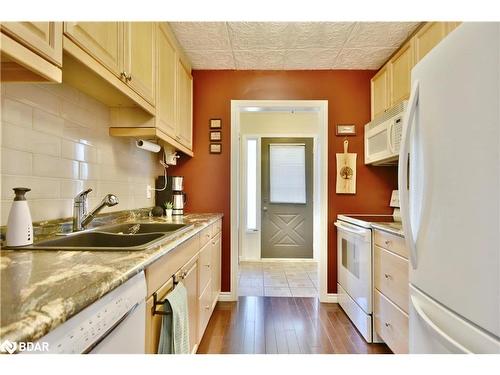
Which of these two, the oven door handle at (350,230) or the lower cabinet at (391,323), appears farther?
the oven door handle at (350,230)

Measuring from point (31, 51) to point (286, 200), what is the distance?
152 inches

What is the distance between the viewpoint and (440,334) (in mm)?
935

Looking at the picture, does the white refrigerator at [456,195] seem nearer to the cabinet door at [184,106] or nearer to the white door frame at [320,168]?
the white door frame at [320,168]

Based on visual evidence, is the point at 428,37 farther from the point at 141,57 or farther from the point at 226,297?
the point at 226,297

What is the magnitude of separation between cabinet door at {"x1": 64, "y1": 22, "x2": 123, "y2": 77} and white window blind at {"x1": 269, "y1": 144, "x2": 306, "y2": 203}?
3239mm

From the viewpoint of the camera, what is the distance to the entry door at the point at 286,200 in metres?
4.37

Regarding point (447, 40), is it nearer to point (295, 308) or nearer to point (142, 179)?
point (142, 179)

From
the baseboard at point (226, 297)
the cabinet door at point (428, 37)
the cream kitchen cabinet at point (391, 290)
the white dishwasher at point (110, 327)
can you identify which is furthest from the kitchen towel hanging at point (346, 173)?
the white dishwasher at point (110, 327)

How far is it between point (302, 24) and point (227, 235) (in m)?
2.04

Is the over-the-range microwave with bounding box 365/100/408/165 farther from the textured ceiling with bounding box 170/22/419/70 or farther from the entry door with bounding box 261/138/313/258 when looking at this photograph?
the entry door with bounding box 261/138/313/258

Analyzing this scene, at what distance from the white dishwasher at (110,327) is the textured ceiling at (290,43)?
203cm

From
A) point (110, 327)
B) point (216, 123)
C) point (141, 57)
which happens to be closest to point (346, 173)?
point (216, 123)

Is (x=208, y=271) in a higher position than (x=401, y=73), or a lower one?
lower
